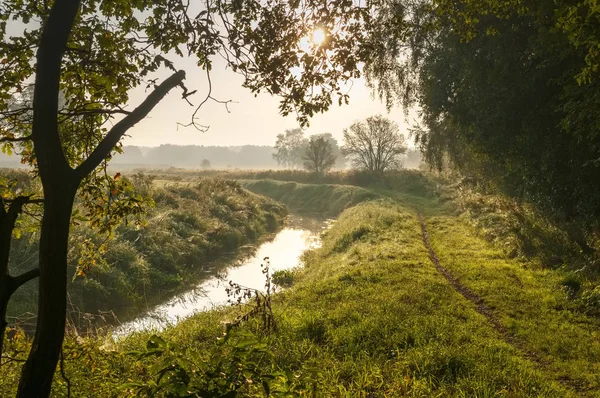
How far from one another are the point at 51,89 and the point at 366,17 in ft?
11.9

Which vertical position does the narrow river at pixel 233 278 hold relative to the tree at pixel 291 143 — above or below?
below

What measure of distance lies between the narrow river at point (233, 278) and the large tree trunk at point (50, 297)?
308 inches

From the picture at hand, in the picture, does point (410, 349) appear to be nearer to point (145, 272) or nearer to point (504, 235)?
point (145, 272)

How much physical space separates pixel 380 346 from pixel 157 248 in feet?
43.2

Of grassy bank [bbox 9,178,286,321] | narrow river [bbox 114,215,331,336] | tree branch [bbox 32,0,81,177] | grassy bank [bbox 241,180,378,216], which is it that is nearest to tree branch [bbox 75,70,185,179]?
tree branch [bbox 32,0,81,177]

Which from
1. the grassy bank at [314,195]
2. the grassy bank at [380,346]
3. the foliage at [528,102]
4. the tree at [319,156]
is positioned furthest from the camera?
the tree at [319,156]

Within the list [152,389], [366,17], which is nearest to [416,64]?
[366,17]

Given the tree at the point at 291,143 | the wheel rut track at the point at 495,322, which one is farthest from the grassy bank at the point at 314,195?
the tree at the point at 291,143

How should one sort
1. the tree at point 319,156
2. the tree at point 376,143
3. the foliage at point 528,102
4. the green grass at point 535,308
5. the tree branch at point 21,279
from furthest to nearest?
the tree at point 319,156
the tree at point 376,143
the foliage at point 528,102
the green grass at point 535,308
the tree branch at point 21,279

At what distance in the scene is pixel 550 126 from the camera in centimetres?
1292

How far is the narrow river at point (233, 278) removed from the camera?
12.7m

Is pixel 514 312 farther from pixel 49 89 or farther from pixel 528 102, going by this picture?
pixel 49 89

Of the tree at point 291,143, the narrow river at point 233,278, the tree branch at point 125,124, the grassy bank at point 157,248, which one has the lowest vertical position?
the narrow river at point 233,278

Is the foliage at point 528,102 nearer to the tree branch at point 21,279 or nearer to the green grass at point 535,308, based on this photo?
the green grass at point 535,308
